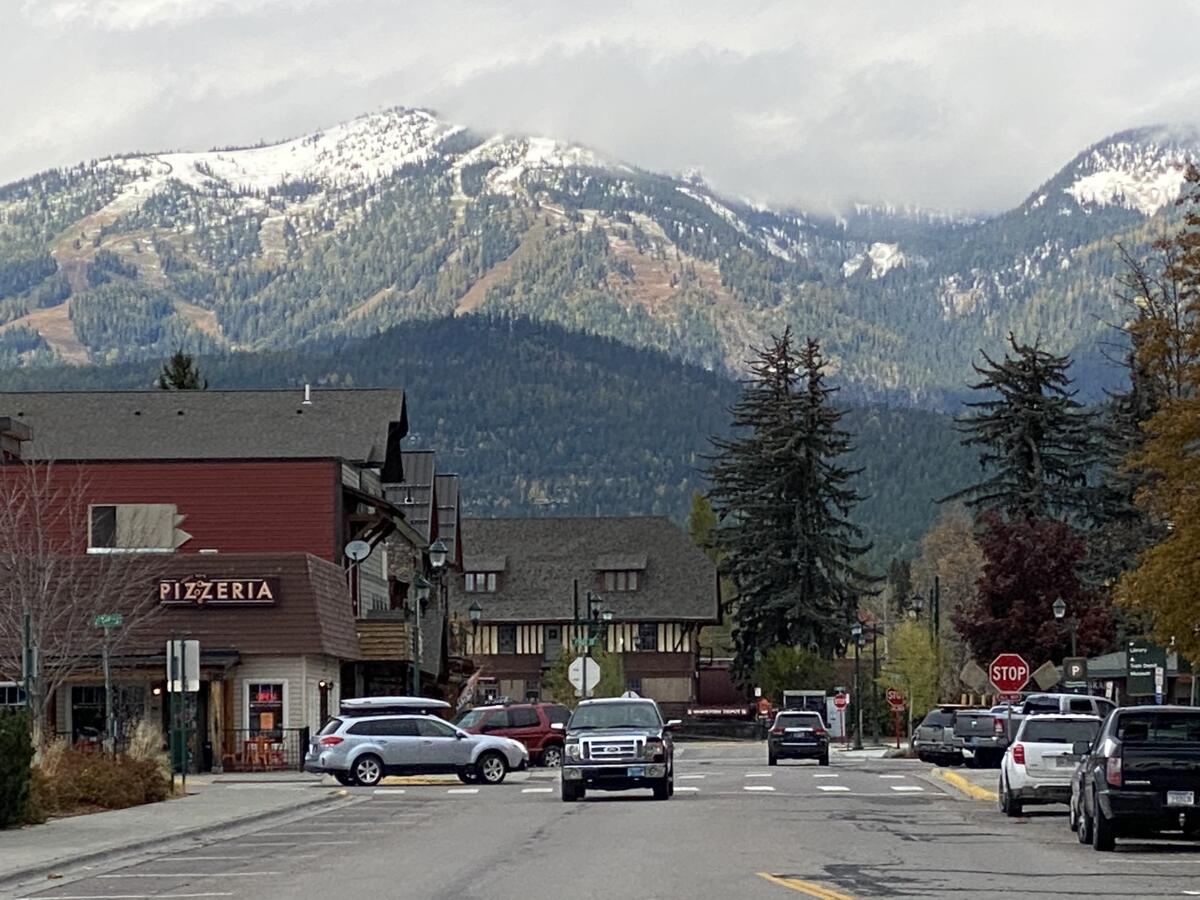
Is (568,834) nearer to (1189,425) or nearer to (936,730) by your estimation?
(1189,425)

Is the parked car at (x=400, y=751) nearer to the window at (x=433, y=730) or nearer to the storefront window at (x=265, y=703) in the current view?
the window at (x=433, y=730)

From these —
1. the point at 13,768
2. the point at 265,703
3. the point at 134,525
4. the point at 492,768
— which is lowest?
the point at 492,768

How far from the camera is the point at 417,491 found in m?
87.3

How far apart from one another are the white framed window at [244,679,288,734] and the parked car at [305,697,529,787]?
1032cm

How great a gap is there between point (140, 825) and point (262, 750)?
1041 inches

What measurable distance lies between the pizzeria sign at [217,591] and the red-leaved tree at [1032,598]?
32.3 meters

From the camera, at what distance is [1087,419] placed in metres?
97.2

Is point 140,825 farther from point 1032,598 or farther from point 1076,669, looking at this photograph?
point 1032,598

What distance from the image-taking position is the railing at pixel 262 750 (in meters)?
57.3

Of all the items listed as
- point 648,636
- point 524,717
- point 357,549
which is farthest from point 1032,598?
point 648,636

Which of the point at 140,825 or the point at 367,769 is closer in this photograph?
the point at 140,825

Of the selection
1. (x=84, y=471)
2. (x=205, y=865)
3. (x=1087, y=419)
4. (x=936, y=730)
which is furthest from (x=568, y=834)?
(x=1087, y=419)

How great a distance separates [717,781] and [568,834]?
68.0ft

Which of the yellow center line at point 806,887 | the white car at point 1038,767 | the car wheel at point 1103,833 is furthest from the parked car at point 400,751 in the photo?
the yellow center line at point 806,887
